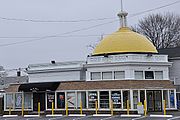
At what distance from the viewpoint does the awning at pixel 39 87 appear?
41.0 m

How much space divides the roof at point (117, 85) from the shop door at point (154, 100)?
3.18 ft

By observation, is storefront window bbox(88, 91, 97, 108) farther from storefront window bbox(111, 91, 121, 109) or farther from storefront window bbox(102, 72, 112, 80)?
storefront window bbox(111, 91, 121, 109)

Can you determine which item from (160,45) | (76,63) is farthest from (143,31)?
(76,63)

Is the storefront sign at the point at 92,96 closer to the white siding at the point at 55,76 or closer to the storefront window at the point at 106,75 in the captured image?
the storefront window at the point at 106,75

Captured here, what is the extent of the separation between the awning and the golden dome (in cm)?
567

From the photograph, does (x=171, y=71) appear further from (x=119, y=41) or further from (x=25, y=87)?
(x=25, y=87)

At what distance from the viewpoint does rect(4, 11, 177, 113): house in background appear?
1521 inches

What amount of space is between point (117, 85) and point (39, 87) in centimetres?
832

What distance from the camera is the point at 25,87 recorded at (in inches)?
1665

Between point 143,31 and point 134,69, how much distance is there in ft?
→ 86.2

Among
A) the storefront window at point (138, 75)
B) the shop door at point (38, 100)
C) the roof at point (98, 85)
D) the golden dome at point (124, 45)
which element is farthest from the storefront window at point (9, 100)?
the storefront window at point (138, 75)

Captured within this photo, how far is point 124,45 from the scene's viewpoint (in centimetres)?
4078

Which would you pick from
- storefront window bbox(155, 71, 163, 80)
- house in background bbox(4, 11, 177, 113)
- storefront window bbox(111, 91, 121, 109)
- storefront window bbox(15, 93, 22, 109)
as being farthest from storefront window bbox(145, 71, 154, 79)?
storefront window bbox(15, 93, 22, 109)

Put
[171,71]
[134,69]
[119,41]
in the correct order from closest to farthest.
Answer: [134,69] → [119,41] → [171,71]
